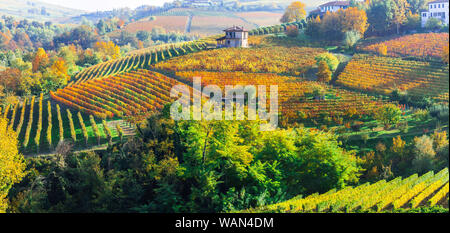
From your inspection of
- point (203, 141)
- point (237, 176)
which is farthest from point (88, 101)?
point (237, 176)

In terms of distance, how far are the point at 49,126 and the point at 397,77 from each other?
33.3 meters

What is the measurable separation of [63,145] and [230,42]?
31076mm

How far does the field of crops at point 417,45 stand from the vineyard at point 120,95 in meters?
27.1

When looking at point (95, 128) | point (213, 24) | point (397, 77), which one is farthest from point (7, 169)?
point (213, 24)

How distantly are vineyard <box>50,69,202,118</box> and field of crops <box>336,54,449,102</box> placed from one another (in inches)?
743

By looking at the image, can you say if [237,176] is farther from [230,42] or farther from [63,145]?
[230,42]

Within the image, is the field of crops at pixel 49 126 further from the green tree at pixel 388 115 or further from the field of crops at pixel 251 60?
the green tree at pixel 388 115

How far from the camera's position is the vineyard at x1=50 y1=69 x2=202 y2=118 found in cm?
3195

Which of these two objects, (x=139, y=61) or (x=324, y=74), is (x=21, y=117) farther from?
(x=324, y=74)

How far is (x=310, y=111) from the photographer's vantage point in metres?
29.3

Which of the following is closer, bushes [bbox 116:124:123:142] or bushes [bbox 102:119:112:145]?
bushes [bbox 102:119:112:145]

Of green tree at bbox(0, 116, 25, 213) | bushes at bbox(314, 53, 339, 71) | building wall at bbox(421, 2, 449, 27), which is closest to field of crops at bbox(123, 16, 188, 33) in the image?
bushes at bbox(314, 53, 339, 71)

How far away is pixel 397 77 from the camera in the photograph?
1368 inches

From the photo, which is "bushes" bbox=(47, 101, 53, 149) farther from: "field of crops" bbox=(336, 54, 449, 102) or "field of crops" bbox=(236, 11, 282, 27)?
"field of crops" bbox=(236, 11, 282, 27)
